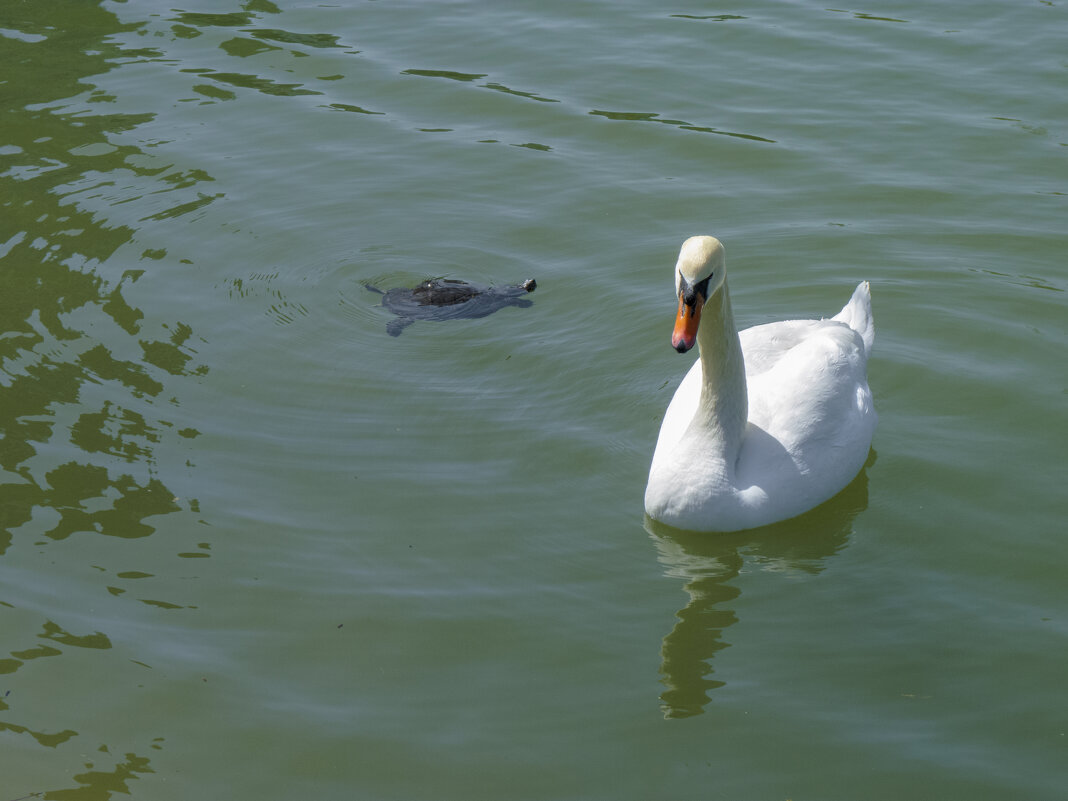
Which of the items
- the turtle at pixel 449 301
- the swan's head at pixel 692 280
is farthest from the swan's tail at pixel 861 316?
the turtle at pixel 449 301

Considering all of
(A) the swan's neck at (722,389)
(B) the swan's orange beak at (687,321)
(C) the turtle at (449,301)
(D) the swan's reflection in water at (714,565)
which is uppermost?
(B) the swan's orange beak at (687,321)

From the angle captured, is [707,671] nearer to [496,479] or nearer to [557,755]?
[557,755]

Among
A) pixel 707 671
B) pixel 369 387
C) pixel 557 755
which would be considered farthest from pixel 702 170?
pixel 557 755

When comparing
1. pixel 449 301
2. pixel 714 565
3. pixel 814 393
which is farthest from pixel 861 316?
pixel 449 301

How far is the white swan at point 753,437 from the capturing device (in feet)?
21.1

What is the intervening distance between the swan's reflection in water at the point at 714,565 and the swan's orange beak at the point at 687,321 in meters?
1.23

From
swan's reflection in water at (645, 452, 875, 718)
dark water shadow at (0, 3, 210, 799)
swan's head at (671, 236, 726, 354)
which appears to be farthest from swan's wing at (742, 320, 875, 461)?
dark water shadow at (0, 3, 210, 799)

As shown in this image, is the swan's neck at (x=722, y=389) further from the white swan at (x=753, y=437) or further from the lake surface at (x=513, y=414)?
the lake surface at (x=513, y=414)

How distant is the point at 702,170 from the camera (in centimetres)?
1060

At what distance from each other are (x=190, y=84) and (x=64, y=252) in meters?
3.60

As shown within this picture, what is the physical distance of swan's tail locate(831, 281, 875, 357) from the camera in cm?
752

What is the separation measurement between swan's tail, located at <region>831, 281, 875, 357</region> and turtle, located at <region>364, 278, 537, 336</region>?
7.19ft

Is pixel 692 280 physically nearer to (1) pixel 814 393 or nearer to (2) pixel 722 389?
(2) pixel 722 389

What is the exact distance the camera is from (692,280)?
5.86 metres
